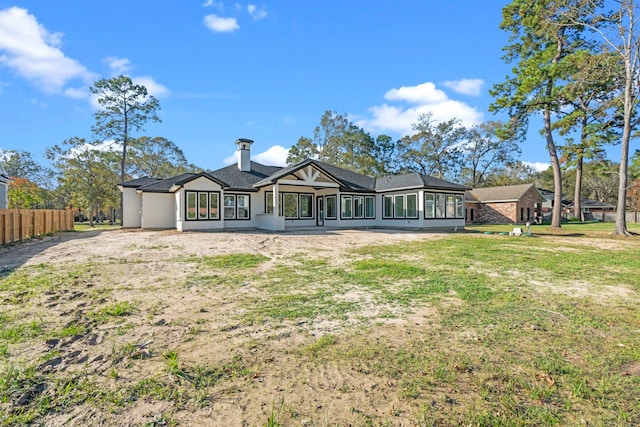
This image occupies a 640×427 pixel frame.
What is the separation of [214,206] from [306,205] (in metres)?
5.66

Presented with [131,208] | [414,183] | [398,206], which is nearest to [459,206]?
[414,183]

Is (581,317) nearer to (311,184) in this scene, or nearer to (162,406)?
(162,406)

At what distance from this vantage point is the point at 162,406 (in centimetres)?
228

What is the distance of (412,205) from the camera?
19547 millimetres

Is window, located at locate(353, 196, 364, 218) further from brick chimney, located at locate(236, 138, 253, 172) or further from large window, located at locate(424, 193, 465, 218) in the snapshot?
brick chimney, located at locate(236, 138, 253, 172)

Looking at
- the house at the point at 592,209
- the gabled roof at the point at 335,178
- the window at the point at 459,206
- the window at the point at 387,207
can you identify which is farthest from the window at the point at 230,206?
the house at the point at 592,209

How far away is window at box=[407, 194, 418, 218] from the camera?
19.2 metres

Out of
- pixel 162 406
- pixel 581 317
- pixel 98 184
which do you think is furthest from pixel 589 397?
pixel 98 184

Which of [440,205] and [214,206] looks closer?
[214,206]

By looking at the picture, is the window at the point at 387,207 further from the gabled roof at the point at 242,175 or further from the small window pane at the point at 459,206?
the gabled roof at the point at 242,175

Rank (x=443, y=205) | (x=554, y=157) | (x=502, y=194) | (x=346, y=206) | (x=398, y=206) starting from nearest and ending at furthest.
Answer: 1. (x=443, y=205)
2. (x=398, y=206)
3. (x=346, y=206)
4. (x=554, y=157)
5. (x=502, y=194)

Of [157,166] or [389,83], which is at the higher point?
[389,83]

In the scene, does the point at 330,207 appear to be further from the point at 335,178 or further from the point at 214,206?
the point at 214,206

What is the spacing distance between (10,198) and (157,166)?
1393cm
